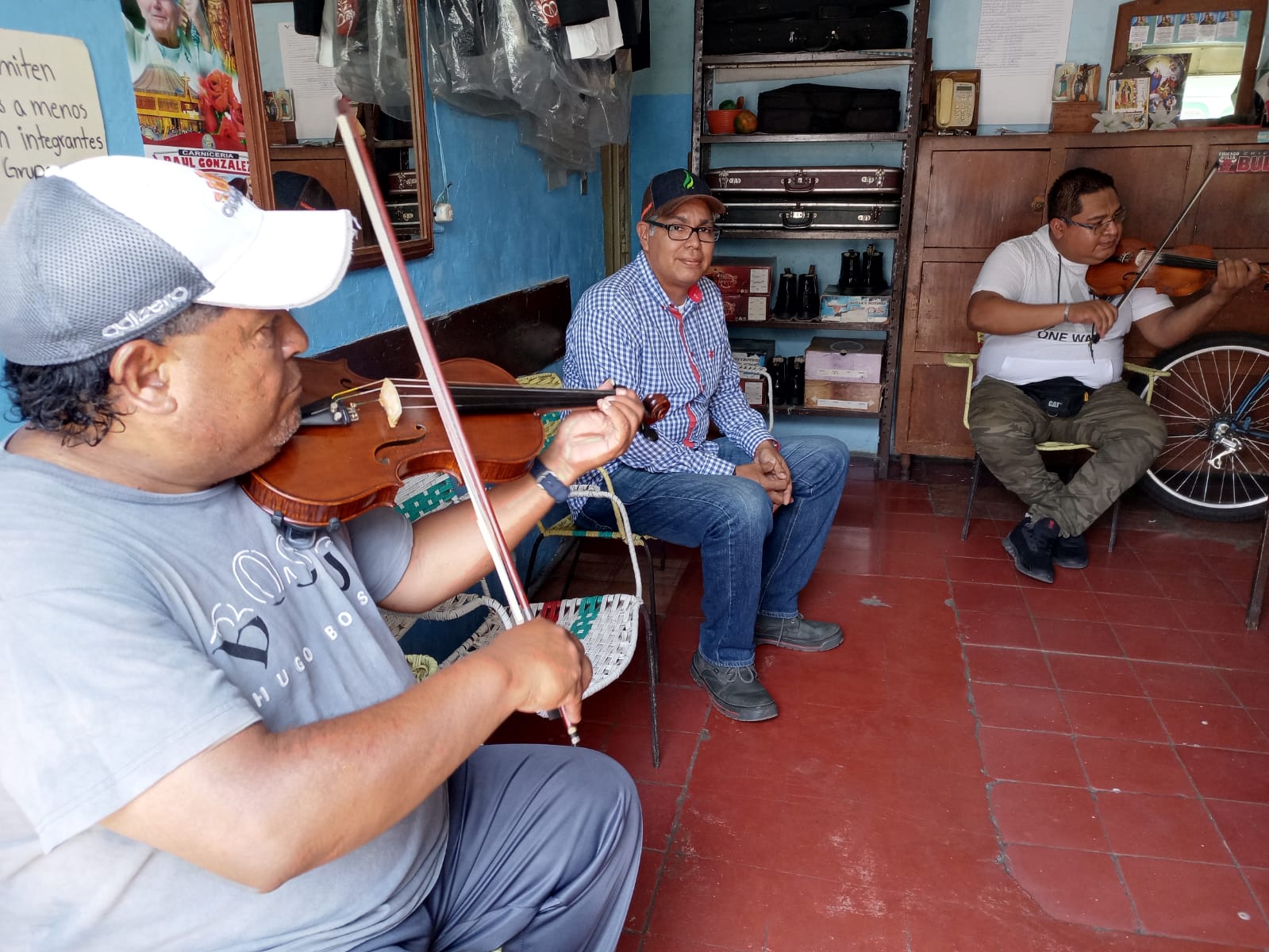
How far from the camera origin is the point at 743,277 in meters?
3.84

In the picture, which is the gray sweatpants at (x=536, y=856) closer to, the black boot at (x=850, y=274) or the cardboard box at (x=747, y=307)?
the cardboard box at (x=747, y=307)

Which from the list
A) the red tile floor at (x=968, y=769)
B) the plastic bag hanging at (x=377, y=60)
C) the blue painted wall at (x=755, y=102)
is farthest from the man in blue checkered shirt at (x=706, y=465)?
the blue painted wall at (x=755, y=102)

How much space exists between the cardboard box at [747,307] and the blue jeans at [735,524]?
1.54 m

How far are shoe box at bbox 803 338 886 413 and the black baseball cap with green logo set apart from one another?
61.6 inches

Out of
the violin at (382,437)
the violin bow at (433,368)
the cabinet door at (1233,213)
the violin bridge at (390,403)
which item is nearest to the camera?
the violin bow at (433,368)

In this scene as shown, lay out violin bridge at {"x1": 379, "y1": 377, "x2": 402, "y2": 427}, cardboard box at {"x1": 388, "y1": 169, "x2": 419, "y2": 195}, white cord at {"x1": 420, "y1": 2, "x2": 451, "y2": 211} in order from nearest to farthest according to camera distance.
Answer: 1. violin bridge at {"x1": 379, "y1": 377, "x2": 402, "y2": 427}
2. cardboard box at {"x1": 388, "y1": 169, "x2": 419, "y2": 195}
3. white cord at {"x1": 420, "y1": 2, "x2": 451, "y2": 211}

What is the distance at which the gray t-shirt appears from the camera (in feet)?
2.10

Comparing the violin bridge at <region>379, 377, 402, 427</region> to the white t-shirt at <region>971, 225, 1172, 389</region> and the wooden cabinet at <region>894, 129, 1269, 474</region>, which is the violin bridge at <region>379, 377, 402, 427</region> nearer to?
the white t-shirt at <region>971, 225, 1172, 389</region>

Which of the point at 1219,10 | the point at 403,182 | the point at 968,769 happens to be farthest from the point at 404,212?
the point at 1219,10

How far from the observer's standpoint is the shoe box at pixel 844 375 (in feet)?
12.4

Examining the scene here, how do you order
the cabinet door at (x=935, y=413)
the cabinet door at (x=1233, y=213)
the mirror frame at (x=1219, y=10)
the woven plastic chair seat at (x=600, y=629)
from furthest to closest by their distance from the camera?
the cabinet door at (x=935, y=413) → the mirror frame at (x=1219, y=10) → the cabinet door at (x=1233, y=213) → the woven plastic chair seat at (x=600, y=629)

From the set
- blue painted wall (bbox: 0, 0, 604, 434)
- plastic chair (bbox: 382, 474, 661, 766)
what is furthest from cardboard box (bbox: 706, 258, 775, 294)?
plastic chair (bbox: 382, 474, 661, 766)

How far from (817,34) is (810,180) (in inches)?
21.5

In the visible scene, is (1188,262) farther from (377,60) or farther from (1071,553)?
(377,60)
